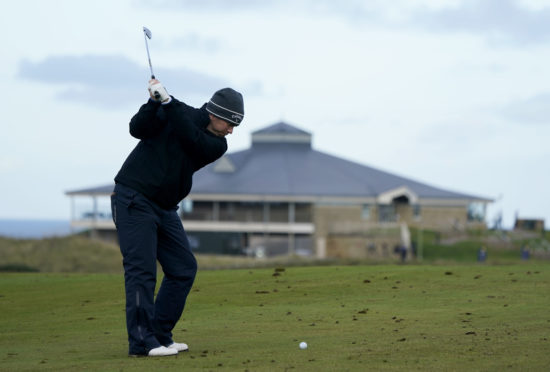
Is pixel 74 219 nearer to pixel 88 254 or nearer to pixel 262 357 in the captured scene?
pixel 88 254

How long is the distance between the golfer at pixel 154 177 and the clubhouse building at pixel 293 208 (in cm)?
6048

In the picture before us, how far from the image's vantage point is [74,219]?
83312 mm

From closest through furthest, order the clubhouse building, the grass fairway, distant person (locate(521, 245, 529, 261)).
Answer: the grass fairway, distant person (locate(521, 245, 529, 261)), the clubhouse building

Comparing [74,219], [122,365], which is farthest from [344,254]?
[122,365]

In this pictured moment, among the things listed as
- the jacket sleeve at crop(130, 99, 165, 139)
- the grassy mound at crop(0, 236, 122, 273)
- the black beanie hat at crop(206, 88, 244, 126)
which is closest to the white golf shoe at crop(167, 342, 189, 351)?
the jacket sleeve at crop(130, 99, 165, 139)

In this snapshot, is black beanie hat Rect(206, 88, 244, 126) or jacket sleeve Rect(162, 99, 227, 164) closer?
jacket sleeve Rect(162, 99, 227, 164)

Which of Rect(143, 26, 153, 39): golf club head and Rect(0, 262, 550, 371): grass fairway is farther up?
Rect(143, 26, 153, 39): golf club head

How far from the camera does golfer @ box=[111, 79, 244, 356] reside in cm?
876

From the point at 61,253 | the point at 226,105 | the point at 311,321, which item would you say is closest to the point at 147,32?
the point at 226,105

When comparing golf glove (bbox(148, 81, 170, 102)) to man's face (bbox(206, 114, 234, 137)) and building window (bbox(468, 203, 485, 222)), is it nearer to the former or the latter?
man's face (bbox(206, 114, 234, 137))

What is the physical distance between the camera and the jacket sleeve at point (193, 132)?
873 centimetres

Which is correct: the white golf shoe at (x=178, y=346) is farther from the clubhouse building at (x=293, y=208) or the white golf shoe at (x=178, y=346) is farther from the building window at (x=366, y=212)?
the building window at (x=366, y=212)

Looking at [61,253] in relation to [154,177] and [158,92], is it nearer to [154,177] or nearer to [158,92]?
[154,177]

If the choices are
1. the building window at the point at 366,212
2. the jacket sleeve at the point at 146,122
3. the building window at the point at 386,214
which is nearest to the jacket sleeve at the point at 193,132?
the jacket sleeve at the point at 146,122
